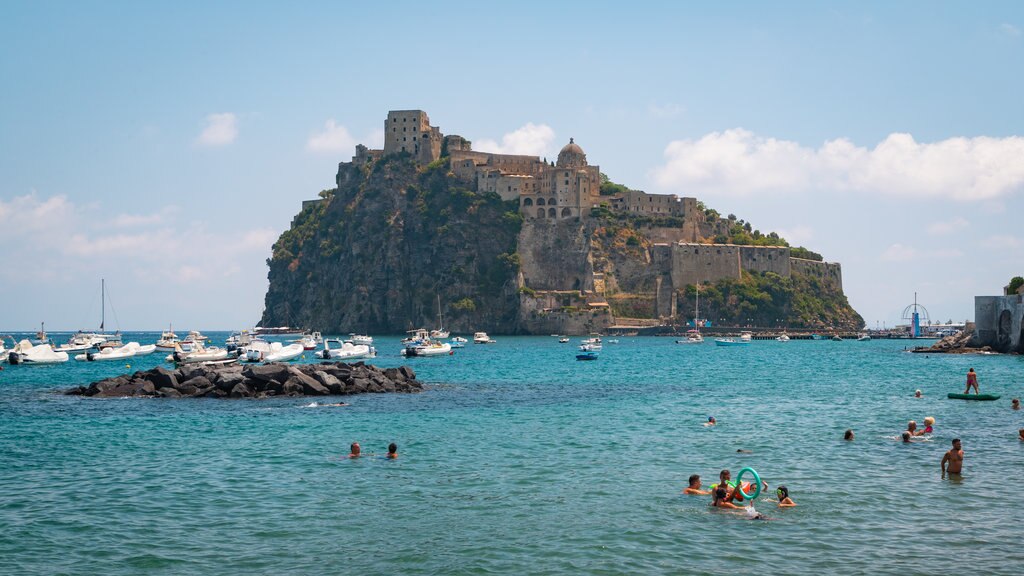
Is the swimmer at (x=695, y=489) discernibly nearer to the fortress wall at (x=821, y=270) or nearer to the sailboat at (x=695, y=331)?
the sailboat at (x=695, y=331)

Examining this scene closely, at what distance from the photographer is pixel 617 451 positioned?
92.3 feet

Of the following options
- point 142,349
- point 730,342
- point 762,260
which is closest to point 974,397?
point 730,342

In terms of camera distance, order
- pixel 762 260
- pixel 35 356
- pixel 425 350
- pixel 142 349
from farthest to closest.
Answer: pixel 762 260, pixel 142 349, pixel 425 350, pixel 35 356

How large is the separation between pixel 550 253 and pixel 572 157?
2104cm

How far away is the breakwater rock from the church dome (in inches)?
4491

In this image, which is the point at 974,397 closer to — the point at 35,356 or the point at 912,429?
the point at 912,429

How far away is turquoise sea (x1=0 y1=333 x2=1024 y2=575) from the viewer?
661 inches

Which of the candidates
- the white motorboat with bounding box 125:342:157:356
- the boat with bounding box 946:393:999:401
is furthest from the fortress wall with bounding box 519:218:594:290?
the boat with bounding box 946:393:999:401

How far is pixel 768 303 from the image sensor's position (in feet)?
504

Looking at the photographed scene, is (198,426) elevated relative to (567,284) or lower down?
lower down

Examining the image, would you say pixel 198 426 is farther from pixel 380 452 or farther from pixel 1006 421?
pixel 1006 421

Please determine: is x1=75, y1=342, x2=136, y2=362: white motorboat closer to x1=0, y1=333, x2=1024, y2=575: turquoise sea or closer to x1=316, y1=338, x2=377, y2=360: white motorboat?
x1=316, y1=338, x2=377, y2=360: white motorboat

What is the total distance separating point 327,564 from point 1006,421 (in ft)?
88.9

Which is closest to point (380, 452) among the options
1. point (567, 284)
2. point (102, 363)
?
point (102, 363)
